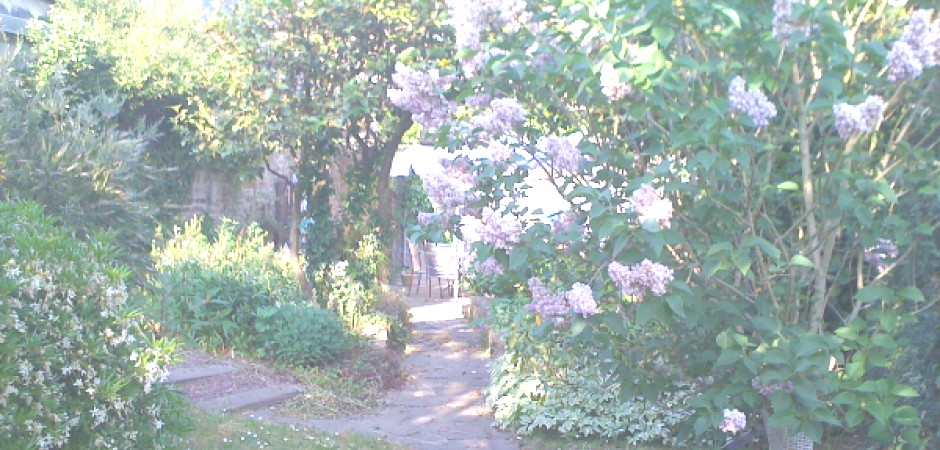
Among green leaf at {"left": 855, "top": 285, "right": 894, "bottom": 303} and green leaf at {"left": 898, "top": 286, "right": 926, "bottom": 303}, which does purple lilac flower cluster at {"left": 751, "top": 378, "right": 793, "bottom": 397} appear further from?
green leaf at {"left": 898, "top": 286, "right": 926, "bottom": 303}

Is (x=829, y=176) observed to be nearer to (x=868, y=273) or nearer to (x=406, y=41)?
(x=868, y=273)

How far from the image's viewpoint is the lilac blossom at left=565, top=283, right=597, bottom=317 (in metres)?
3.84

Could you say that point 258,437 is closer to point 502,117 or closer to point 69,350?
point 69,350

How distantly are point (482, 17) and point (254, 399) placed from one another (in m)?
4.40

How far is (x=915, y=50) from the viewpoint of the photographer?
3.63 metres

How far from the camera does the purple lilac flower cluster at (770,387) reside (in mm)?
4020

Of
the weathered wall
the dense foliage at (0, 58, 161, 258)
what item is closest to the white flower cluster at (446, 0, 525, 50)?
the dense foliage at (0, 58, 161, 258)

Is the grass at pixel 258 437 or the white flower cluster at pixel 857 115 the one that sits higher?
the white flower cluster at pixel 857 115

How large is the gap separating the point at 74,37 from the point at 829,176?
1100 centimetres

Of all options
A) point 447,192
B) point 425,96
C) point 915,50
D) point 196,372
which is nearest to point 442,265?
point 196,372

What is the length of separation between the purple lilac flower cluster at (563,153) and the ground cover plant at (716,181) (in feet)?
0.03

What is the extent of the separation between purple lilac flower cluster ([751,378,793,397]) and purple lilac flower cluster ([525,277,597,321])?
785 mm

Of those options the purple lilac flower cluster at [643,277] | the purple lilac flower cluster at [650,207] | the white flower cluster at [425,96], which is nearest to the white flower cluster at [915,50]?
the purple lilac flower cluster at [650,207]

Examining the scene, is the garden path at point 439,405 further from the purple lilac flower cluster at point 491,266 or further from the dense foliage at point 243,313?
the purple lilac flower cluster at point 491,266
